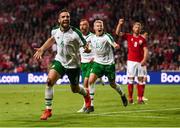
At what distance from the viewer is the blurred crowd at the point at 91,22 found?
3509 cm

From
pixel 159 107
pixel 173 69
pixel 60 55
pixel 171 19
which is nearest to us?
pixel 60 55

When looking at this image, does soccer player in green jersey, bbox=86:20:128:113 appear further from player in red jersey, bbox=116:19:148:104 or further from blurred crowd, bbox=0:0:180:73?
blurred crowd, bbox=0:0:180:73

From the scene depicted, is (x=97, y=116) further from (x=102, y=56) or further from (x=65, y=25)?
(x=102, y=56)

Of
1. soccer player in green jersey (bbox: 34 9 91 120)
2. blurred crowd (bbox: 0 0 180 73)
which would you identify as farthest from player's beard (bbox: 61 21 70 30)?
blurred crowd (bbox: 0 0 180 73)

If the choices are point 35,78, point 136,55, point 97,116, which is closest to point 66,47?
Result: point 97,116

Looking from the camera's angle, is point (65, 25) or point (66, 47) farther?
point (66, 47)

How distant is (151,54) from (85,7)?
8.54m

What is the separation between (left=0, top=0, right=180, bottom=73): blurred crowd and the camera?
3509 cm

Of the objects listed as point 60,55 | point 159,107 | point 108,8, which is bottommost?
point 159,107

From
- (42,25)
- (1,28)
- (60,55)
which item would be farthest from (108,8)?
(60,55)

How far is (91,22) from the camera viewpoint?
40031 millimetres

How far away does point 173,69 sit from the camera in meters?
33.8

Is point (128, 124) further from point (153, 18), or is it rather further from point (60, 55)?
point (153, 18)

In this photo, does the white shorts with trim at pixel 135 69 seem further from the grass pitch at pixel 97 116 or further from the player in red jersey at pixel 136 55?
the grass pitch at pixel 97 116
